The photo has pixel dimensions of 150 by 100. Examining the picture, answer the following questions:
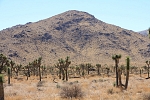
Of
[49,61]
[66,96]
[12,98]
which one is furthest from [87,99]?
[49,61]

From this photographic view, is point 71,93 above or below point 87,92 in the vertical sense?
above

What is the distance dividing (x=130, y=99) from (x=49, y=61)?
174576mm

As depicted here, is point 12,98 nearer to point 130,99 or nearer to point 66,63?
point 130,99

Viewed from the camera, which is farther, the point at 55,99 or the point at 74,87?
the point at 74,87

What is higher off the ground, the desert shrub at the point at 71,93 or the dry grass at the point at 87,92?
the desert shrub at the point at 71,93

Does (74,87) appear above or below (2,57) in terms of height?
below

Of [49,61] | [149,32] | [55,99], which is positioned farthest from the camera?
[49,61]

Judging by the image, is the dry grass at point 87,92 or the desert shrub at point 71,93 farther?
the desert shrub at point 71,93

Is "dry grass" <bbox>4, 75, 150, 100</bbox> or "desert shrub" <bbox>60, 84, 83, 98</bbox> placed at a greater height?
"desert shrub" <bbox>60, 84, 83, 98</bbox>

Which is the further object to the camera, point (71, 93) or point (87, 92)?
point (87, 92)

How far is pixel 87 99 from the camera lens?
2352 centimetres

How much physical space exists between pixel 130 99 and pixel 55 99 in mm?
7649

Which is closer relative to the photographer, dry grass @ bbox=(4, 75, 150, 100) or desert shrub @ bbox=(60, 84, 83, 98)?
dry grass @ bbox=(4, 75, 150, 100)

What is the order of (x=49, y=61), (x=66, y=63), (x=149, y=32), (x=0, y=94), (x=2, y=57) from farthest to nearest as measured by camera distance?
(x=49, y=61)
(x=66, y=63)
(x=2, y=57)
(x=149, y=32)
(x=0, y=94)
